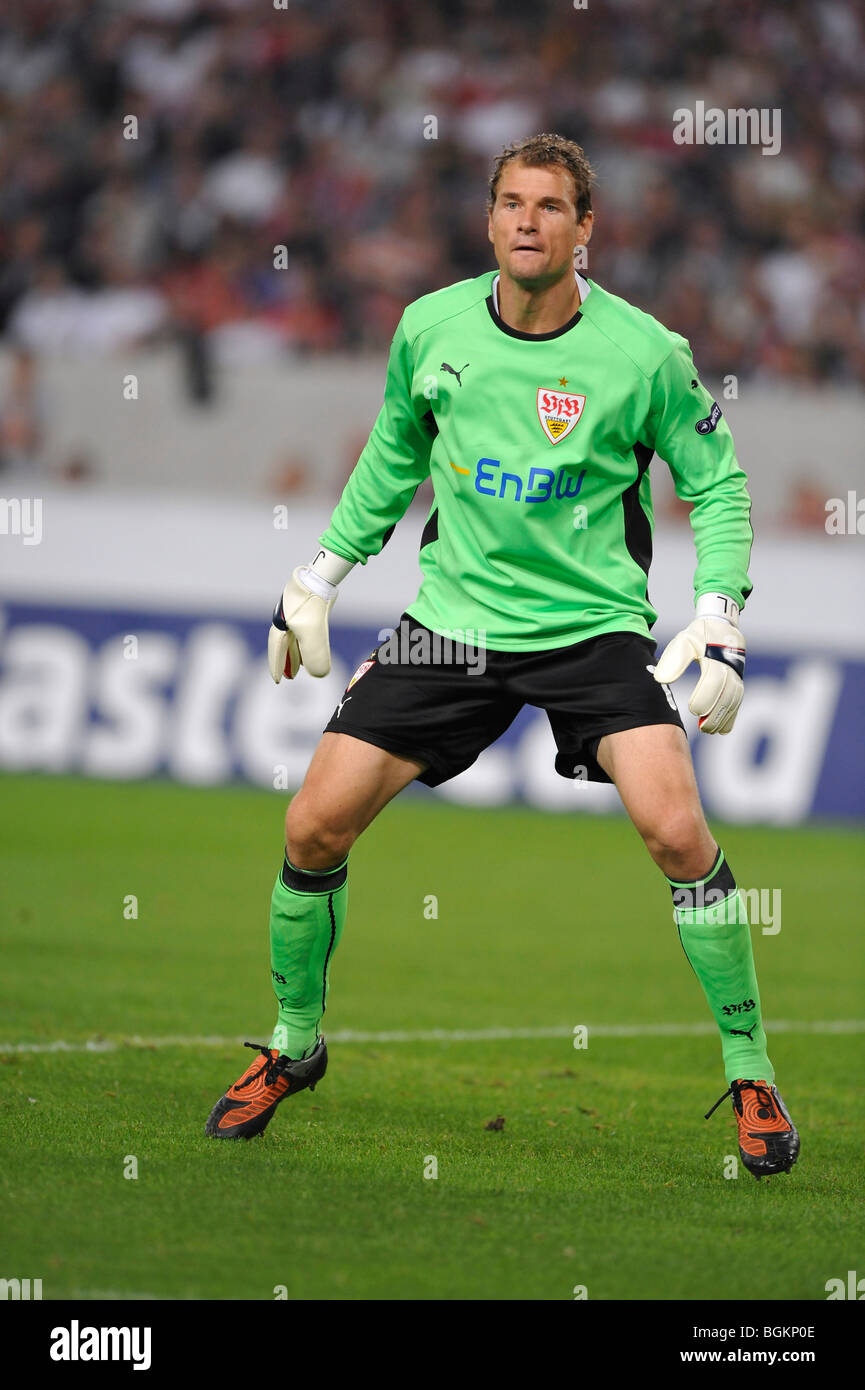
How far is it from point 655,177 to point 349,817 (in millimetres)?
12327

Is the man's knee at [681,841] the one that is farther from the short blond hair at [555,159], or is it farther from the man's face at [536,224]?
the short blond hair at [555,159]

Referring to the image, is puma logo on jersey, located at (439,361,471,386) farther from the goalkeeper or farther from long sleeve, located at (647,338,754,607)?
long sleeve, located at (647,338,754,607)

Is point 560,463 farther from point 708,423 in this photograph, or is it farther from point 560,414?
point 708,423

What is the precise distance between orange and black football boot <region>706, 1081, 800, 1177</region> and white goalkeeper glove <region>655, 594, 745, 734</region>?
0.92m

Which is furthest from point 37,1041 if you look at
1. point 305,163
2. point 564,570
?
point 305,163

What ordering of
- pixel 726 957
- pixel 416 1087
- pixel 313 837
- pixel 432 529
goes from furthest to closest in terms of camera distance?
pixel 416 1087 → pixel 432 529 → pixel 313 837 → pixel 726 957

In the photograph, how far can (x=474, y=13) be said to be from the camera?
16.8 m

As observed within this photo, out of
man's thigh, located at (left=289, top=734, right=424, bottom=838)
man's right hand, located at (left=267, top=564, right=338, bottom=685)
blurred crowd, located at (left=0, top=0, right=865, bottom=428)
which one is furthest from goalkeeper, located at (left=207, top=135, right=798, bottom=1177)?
blurred crowd, located at (left=0, top=0, right=865, bottom=428)

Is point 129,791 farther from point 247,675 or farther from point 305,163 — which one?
point 305,163

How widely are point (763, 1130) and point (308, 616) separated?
180cm

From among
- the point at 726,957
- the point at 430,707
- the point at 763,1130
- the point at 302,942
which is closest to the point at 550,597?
the point at 430,707

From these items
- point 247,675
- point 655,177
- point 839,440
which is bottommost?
point 247,675

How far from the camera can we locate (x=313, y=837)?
466cm

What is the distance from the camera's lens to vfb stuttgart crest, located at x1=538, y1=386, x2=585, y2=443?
15.0ft
